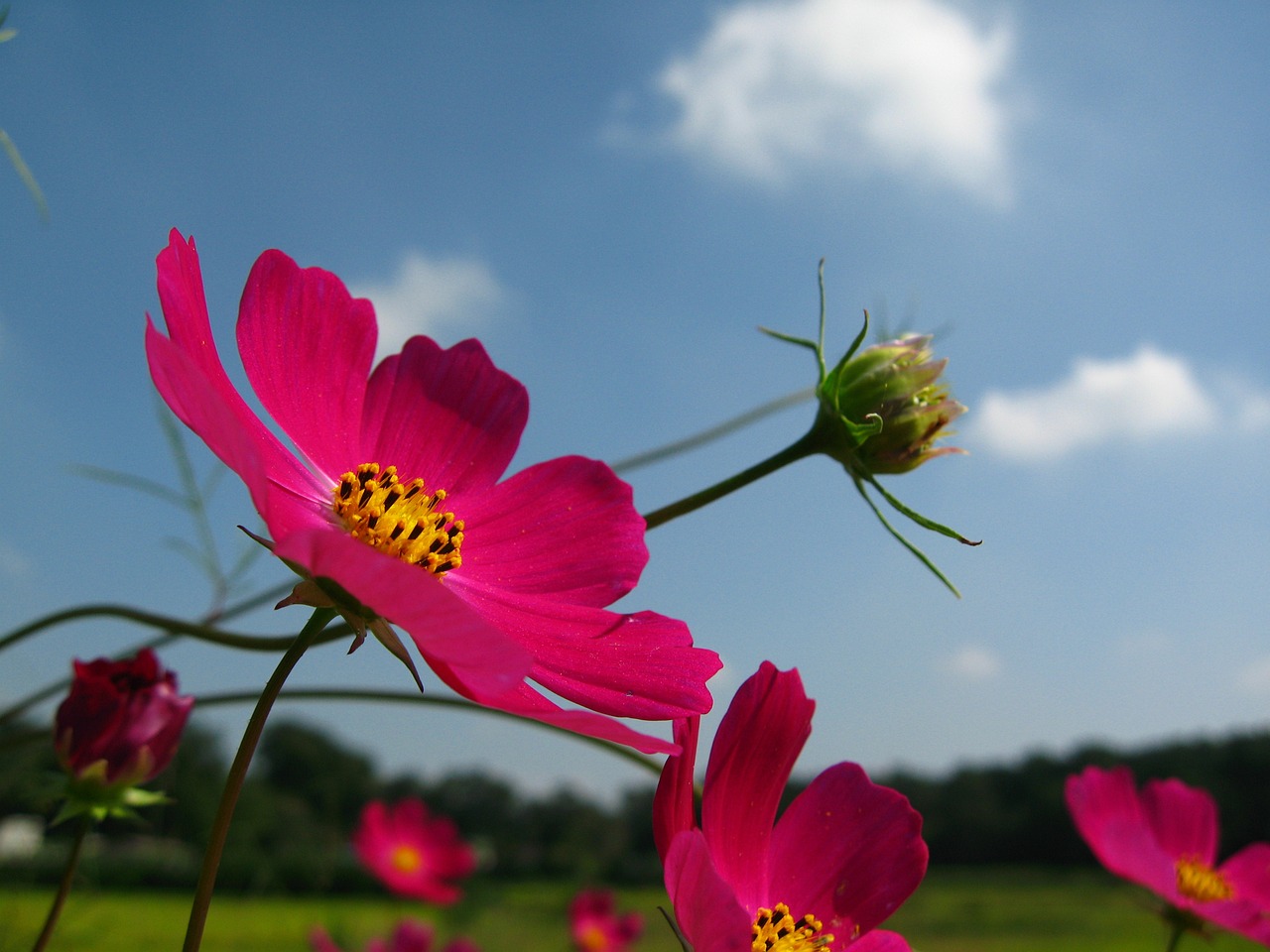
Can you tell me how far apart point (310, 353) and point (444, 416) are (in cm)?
6

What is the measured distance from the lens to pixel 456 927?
519 cm

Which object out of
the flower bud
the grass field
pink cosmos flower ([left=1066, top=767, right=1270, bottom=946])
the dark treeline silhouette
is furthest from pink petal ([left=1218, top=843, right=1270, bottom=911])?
the dark treeline silhouette

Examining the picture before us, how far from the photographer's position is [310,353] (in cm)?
36

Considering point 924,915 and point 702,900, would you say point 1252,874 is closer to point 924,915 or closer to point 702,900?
point 702,900

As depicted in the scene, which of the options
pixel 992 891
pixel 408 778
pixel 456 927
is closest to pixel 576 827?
pixel 408 778

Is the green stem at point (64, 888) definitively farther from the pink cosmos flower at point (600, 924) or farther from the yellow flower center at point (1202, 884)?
the pink cosmos flower at point (600, 924)

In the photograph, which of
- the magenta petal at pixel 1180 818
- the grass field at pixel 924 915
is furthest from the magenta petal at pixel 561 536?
the grass field at pixel 924 915

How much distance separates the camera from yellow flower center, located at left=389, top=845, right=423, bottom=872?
3444 millimetres

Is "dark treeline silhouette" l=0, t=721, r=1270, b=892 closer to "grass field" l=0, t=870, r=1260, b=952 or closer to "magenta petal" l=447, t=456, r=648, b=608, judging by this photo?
"grass field" l=0, t=870, r=1260, b=952

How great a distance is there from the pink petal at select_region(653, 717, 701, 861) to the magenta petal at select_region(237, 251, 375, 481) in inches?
6.8

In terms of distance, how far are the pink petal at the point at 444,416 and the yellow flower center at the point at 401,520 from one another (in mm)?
13

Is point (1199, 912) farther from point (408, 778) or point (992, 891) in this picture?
point (992, 891)

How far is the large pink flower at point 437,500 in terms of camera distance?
21 centimetres

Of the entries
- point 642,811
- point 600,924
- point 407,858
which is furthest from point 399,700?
point 642,811
